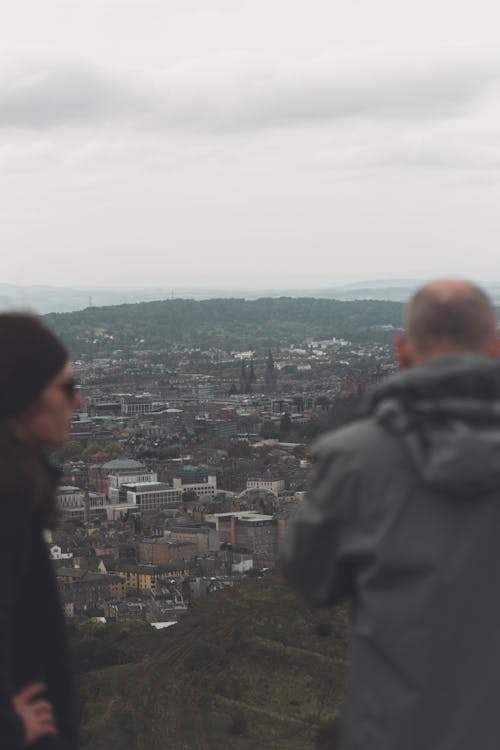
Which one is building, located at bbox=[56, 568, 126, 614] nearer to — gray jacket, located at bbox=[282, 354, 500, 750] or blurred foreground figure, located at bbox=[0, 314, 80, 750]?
blurred foreground figure, located at bbox=[0, 314, 80, 750]

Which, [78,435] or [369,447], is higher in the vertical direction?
[369,447]

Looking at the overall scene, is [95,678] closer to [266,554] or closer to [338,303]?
[266,554]

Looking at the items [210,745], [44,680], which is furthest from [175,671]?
[44,680]

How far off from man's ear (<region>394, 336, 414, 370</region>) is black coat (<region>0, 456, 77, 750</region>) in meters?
0.62

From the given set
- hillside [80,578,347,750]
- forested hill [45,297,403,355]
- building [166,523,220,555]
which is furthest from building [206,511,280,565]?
forested hill [45,297,403,355]

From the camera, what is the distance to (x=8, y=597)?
197cm

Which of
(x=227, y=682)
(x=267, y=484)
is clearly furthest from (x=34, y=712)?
(x=267, y=484)

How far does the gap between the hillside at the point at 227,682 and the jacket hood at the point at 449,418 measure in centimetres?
1351

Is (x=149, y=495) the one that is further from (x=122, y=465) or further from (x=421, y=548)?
(x=421, y=548)

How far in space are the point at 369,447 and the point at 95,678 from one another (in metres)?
18.9

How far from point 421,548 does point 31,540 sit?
605 mm

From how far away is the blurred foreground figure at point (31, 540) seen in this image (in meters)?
1.98

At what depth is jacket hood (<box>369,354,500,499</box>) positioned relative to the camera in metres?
1.79

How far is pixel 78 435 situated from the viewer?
63719mm
